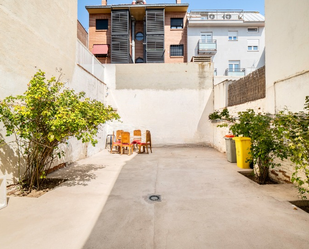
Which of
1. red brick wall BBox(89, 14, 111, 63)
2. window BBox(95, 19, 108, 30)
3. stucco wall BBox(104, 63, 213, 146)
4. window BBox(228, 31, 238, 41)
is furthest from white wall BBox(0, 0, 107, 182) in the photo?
window BBox(228, 31, 238, 41)

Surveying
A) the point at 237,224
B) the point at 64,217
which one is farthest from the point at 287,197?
the point at 64,217

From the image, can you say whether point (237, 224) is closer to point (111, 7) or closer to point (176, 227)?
point (176, 227)

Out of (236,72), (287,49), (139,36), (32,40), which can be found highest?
(139,36)

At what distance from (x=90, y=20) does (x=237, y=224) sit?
23.1m

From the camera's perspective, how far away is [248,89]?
6.12 m

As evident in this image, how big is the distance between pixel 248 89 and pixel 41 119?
6.20 metres

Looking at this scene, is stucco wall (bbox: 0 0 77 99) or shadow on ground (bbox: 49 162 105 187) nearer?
stucco wall (bbox: 0 0 77 99)

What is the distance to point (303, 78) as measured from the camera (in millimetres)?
3414

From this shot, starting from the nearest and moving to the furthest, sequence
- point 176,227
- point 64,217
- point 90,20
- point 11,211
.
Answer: point 176,227
point 64,217
point 11,211
point 90,20

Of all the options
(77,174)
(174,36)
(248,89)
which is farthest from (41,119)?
(174,36)

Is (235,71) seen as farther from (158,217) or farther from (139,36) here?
(158,217)

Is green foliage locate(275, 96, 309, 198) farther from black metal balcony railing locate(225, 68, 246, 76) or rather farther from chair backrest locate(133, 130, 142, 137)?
black metal balcony railing locate(225, 68, 246, 76)

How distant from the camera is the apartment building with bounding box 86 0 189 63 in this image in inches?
722

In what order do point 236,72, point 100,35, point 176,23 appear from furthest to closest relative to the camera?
point 176,23 → point 100,35 → point 236,72
